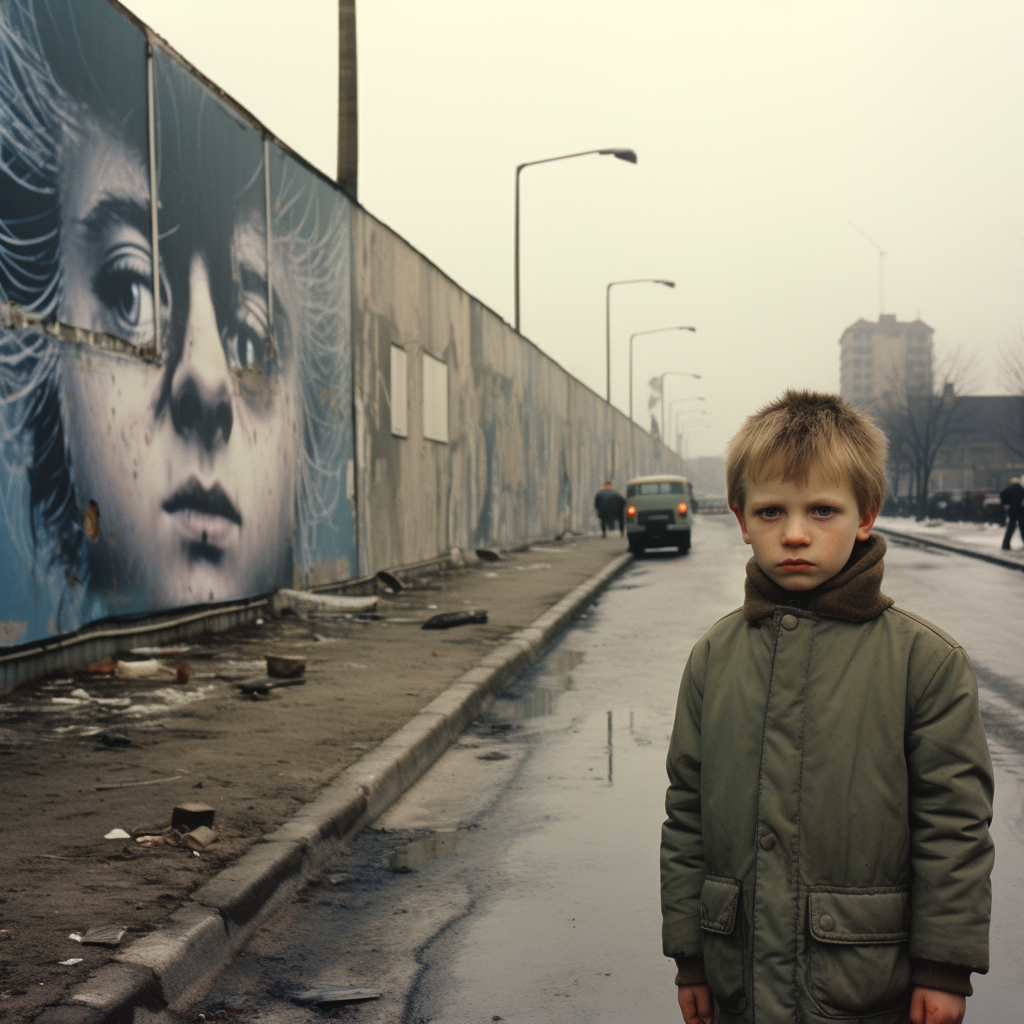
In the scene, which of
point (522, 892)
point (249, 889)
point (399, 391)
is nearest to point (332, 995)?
point (249, 889)

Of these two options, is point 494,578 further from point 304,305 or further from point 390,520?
point 304,305

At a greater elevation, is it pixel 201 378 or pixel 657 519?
pixel 201 378

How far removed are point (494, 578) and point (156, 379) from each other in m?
10.3

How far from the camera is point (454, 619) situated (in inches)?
476

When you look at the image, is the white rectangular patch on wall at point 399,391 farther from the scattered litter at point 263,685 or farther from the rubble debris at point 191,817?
the rubble debris at point 191,817

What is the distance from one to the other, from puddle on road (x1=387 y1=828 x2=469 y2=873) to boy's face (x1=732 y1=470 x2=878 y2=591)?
297 cm

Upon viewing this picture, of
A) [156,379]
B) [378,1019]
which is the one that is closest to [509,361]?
[156,379]

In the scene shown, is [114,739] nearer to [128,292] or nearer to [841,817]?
[128,292]

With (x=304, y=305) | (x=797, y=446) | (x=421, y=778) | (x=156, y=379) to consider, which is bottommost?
(x=421, y=778)

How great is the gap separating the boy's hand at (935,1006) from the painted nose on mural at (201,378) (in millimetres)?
8818

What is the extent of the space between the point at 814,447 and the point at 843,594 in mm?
245

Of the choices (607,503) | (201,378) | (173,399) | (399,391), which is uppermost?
(399,391)

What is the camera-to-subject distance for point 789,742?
1.99 meters

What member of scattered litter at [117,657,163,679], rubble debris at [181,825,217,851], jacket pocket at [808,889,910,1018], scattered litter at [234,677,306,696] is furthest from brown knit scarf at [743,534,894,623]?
scattered litter at [117,657,163,679]
